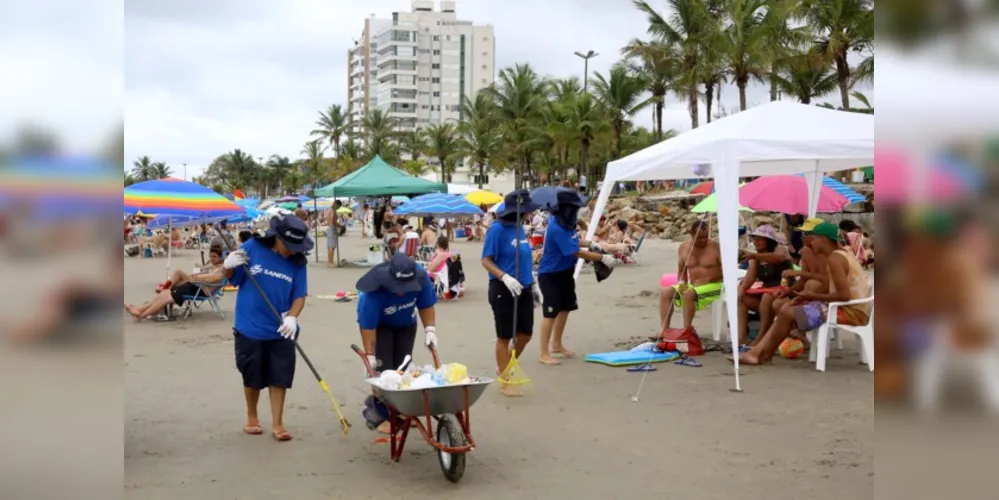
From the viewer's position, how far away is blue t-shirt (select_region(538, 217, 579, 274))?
8.37 metres

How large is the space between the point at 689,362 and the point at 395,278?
13.6ft

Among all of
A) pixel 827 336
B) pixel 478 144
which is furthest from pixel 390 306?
pixel 478 144

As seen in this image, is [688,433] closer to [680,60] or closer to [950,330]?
[950,330]

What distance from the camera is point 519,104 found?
202 feet

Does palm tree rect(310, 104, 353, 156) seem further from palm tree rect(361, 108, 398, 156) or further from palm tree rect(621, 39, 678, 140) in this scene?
palm tree rect(621, 39, 678, 140)

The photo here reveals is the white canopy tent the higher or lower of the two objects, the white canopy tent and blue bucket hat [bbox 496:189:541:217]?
the higher

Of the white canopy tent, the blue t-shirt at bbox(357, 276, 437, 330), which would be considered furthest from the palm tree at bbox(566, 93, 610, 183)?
the blue t-shirt at bbox(357, 276, 437, 330)

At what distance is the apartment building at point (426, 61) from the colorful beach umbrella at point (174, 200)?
10144 centimetres

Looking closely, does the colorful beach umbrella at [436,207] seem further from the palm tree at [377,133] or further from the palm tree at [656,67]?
the palm tree at [377,133]

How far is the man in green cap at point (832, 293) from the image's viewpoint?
7871 millimetres

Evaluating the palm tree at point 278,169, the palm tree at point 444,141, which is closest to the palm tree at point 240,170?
the palm tree at point 278,169

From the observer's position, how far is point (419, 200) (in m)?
23.8

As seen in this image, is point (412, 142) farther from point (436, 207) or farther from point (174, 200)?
point (174, 200)

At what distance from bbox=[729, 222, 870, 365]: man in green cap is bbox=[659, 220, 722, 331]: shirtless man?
1351 millimetres
